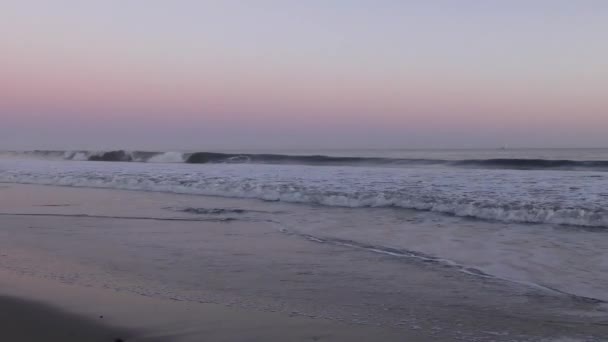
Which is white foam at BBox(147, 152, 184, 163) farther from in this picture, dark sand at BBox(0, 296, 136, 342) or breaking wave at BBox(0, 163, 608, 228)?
dark sand at BBox(0, 296, 136, 342)

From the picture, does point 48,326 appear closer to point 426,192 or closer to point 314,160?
point 426,192

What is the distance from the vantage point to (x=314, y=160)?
3453 cm

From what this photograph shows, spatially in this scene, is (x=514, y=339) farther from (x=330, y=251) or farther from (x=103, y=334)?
(x=330, y=251)

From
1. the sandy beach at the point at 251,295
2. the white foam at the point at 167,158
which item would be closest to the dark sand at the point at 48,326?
the sandy beach at the point at 251,295

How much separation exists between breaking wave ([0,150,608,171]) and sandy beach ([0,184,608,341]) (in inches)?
820

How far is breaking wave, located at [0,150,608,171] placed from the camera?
26000 millimetres

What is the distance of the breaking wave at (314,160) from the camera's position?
2600 cm

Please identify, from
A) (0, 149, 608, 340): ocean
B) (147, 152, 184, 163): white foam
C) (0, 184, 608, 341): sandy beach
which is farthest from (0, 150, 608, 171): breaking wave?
(0, 184, 608, 341): sandy beach

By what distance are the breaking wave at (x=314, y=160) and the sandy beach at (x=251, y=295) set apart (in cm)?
2082

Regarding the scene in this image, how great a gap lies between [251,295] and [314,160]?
29596 mm

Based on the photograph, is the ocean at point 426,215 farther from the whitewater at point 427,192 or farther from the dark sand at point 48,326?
the dark sand at point 48,326

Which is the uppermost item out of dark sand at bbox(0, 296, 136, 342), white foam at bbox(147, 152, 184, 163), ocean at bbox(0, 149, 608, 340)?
white foam at bbox(147, 152, 184, 163)

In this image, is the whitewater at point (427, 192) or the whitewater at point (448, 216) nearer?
the whitewater at point (448, 216)

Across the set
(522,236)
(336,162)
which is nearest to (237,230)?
(522,236)
